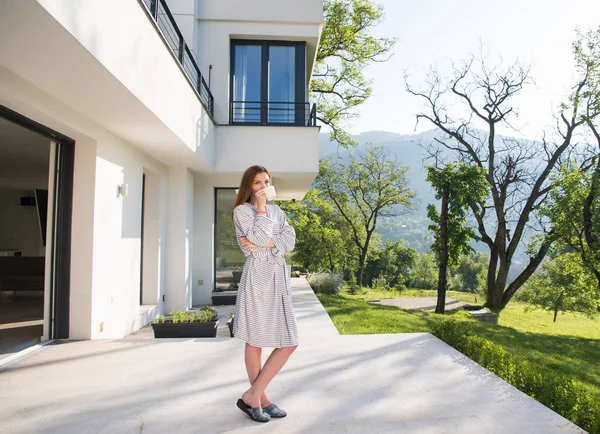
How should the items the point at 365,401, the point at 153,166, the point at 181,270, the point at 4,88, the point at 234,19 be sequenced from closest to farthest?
the point at 365,401 < the point at 4,88 < the point at 153,166 < the point at 181,270 < the point at 234,19

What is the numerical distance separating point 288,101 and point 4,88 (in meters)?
6.09

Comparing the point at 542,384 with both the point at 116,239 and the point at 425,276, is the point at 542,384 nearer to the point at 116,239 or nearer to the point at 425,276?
the point at 116,239

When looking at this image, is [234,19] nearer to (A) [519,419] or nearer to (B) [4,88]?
(B) [4,88]

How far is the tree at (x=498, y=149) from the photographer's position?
18.5 metres

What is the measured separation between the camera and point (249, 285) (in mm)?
2703

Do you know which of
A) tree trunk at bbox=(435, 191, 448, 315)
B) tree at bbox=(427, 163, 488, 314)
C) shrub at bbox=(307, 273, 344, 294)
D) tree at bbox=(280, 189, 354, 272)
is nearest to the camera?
shrub at bbox=(307, 273, 344, 294)

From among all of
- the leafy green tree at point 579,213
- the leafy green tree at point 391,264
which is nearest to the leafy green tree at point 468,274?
the leafy green tree at point 391,264

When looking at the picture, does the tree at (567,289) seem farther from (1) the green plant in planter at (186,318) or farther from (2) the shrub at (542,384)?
(1) the green plant in planter at (186,318)

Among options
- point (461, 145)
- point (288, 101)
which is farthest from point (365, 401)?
point (461, 145)

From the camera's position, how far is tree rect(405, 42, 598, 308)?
18453 millimetres

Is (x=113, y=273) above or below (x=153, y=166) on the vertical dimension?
below

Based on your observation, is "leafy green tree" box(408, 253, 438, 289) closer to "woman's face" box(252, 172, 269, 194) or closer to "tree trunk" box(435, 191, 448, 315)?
"tree trunk" box(435, 191, 448, 315)

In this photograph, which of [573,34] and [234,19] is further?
[573,34]

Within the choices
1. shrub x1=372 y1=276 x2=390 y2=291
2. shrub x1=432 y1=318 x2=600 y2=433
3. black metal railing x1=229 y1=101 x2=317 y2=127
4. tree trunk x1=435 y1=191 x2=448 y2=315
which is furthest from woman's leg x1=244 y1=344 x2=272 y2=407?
shrub x1=372 y1=276 x2=390 y2=291
